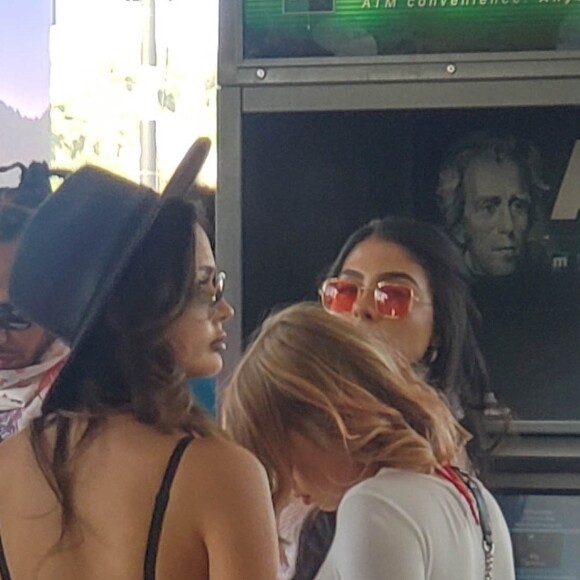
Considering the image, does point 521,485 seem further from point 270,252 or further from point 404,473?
point 270,252

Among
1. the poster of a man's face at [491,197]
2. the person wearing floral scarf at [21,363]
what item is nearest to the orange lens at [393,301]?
the poster of a man's face at [491,197]

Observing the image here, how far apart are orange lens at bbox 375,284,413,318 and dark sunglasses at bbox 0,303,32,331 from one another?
470 mm

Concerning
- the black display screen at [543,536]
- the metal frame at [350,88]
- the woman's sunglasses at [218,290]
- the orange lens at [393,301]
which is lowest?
the black display screen at [543,536]

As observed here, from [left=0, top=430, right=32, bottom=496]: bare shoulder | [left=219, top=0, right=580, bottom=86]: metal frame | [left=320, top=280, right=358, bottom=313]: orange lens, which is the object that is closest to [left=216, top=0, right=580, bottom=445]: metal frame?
[left=219, top=0, right=580, bottom=86]: metal frame

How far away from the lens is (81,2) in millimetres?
1654

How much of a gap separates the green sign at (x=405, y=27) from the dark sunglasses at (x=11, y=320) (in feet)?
1.50

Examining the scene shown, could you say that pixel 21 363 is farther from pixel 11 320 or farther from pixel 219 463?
pixel 219 463

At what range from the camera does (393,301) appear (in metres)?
1.27

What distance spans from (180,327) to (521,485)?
0.46m

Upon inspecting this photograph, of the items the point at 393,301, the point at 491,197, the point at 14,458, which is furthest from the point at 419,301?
the point at 14,458

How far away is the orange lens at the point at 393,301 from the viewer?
50.1 inches

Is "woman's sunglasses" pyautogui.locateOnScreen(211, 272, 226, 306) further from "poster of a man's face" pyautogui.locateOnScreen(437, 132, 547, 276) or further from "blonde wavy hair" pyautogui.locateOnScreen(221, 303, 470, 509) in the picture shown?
"poster of a man's face" pyautogui.locateOnScreen(437, 132, 547, 276)

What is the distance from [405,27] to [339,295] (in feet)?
1.08

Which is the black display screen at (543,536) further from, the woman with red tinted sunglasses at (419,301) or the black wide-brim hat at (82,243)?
the black wide-brim hat at (82,243)
